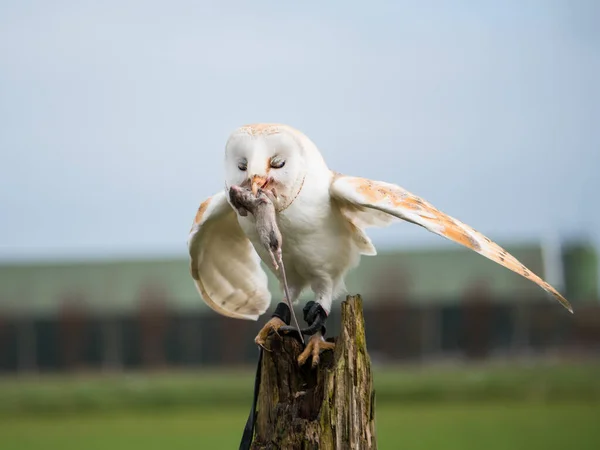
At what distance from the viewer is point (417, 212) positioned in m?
4.52

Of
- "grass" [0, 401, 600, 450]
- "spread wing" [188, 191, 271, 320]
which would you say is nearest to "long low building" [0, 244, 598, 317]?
"grass" [0, 401, 600, 450]

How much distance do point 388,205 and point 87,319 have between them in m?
28.3

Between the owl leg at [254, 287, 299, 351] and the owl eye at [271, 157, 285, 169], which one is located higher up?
the owl eye at [271, 157, 285, 169]

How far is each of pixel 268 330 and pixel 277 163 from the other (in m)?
0.79

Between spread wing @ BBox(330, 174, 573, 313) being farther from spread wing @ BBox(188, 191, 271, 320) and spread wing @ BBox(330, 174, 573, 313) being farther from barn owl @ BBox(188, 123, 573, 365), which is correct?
spread wing @ BBox(188, 191, 271, 320)

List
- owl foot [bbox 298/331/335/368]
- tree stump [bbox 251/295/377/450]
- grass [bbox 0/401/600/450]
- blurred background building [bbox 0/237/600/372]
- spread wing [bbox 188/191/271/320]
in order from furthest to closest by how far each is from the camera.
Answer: blurred background building [bbox 0/237/600/372] → grass [bbox 0/401/600/450] → spread wing [bbox 188/191/271/320] → owl foot [bbox 298/331/335/368] → tree stump [bbox 251/295/377/450]

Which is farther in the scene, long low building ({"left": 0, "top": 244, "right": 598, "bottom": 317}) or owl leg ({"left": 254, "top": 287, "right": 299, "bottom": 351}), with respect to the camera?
long low building ({"left": 0, "top": 244, "right": 598, "bottom": 317})

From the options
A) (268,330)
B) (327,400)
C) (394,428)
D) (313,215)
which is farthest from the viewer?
(394,428)

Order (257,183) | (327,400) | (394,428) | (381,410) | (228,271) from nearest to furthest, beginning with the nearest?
(327,400) < (257,183) < (228,271) < (394,428) < (381,410)

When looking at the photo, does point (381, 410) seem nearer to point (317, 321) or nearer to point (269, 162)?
point (317, 321)

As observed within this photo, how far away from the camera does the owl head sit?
4.59 meters

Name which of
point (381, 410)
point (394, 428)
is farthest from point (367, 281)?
point (394, 428)

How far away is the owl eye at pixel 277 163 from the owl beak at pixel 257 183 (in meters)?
0.08

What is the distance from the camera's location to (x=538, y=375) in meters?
22.2
